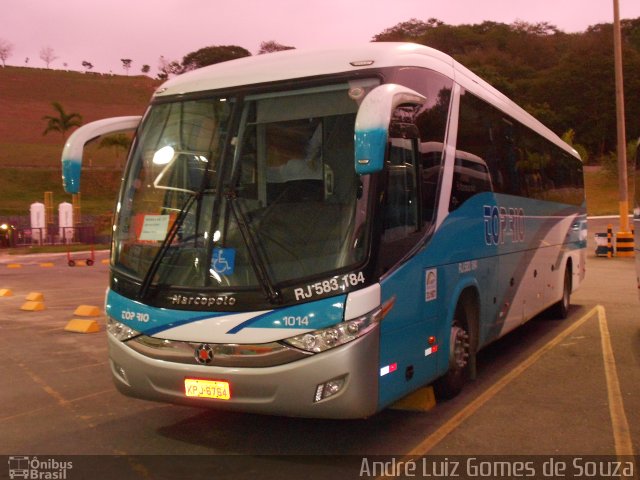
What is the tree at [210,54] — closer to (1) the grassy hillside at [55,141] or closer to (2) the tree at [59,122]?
(1) the grassy hillside at [55,141]

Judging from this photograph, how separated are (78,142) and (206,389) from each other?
2.50 m

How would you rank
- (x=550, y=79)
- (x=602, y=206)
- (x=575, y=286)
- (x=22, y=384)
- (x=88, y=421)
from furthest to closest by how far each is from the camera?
(x=550, y=79)
(x=602, y=206)
(x=575, y=286)
(x=22, y=384)
(x=88, y=421)

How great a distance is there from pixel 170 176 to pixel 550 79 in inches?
3331

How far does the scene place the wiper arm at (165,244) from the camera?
5.32m

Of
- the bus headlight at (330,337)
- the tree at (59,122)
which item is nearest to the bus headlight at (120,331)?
the bus headlight at (330,337)

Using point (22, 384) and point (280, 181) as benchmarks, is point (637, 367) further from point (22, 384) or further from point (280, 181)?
point (22, 384)

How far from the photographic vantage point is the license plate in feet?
16.5

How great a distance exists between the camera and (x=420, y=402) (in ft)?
20.9

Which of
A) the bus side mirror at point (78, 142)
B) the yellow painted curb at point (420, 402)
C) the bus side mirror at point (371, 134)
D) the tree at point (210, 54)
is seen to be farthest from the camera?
the tree at point (210, 54)

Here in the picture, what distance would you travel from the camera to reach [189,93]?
5832 millimetres

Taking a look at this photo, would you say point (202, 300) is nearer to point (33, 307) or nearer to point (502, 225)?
point (502, 225)

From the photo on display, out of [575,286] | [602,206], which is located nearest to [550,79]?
[602,206]

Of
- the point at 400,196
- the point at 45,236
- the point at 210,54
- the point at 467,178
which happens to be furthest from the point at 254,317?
the point at 210,54

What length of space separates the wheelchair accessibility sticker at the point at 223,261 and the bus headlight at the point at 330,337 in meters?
0.70
